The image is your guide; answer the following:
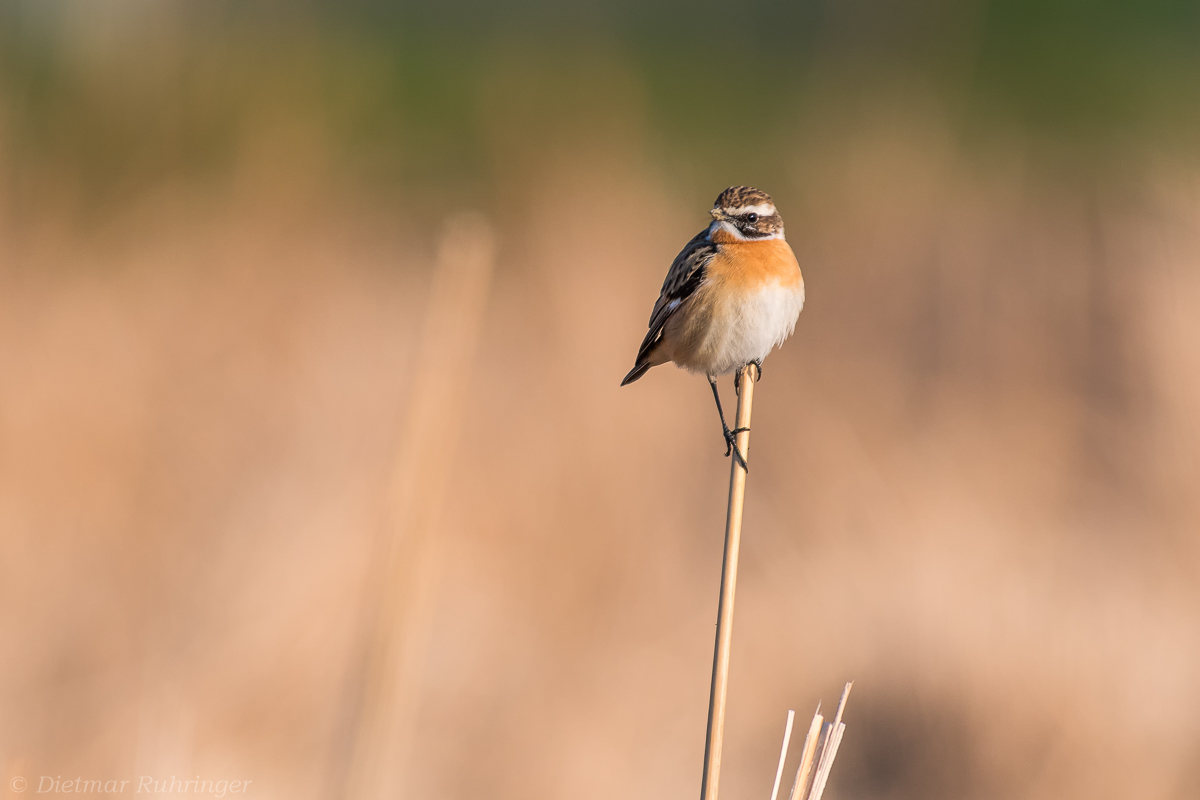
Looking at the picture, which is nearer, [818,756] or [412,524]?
[818,756]

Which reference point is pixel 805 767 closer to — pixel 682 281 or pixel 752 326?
pixel 752 326

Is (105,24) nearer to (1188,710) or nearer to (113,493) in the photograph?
(113,493)

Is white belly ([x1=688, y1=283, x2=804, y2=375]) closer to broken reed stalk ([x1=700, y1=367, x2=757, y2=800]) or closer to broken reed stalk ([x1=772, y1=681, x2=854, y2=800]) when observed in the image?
broken reed stalk ([x1=700, y1=367, x2=757, y2=800])

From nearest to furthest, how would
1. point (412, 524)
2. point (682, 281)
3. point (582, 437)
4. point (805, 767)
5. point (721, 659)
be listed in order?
point (805, 767)
point (721, 659)
point (412, 524)
point (682, 281)
point (582, 437)

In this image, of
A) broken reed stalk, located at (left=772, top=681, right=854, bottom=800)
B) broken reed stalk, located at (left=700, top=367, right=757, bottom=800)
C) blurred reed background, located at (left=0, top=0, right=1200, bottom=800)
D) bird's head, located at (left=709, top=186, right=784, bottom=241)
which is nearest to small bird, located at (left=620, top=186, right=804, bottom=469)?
bird's head, located at (left=709, top=186, right=784, bottom=241)

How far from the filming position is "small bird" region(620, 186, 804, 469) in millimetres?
3166

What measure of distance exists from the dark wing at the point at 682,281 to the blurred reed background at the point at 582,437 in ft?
2.33

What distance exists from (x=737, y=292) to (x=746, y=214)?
0.85ft

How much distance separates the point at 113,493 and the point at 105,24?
362cm

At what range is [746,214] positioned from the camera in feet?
10.6

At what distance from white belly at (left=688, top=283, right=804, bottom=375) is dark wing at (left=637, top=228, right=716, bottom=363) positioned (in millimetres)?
194

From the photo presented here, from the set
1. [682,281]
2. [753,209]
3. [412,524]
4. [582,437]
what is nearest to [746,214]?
[753,209]

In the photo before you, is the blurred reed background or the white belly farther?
the blurred reed background

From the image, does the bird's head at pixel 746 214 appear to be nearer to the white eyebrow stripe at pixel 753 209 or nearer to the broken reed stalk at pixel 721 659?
the white eyebrow stripe at pixel 753 209
